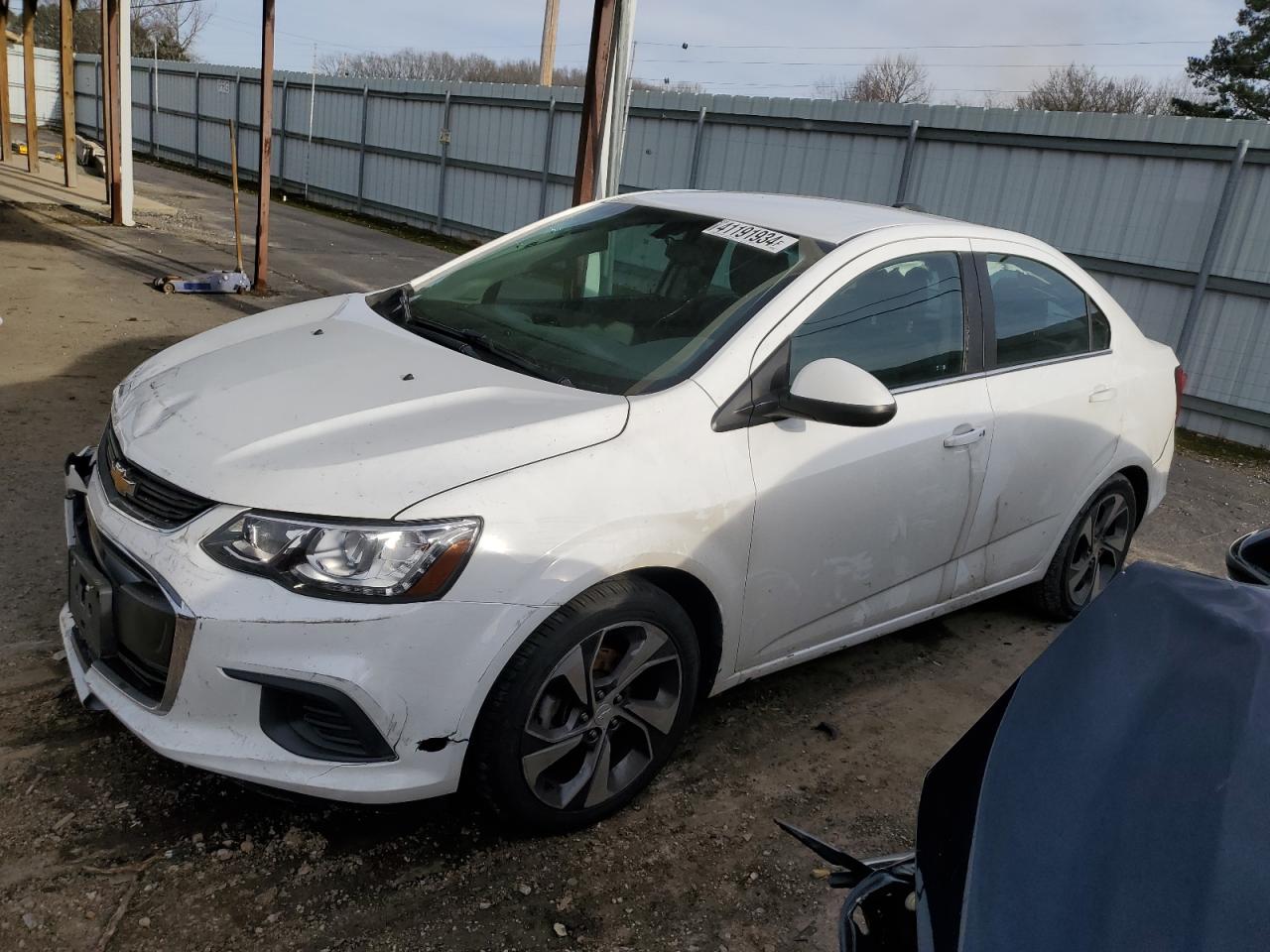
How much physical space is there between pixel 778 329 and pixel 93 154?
22227 mm

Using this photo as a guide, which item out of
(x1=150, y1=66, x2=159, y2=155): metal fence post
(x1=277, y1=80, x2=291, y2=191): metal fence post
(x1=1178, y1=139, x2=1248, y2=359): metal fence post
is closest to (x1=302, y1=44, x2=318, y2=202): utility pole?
(x1=277, y1=80, x2=291, y2=191): metal fence post

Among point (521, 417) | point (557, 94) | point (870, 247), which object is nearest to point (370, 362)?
point (521, 417)

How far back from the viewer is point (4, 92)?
20250 millimetres

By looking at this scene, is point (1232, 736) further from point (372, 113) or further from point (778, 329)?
point (372, 113)

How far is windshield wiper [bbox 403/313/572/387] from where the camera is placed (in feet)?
9.61

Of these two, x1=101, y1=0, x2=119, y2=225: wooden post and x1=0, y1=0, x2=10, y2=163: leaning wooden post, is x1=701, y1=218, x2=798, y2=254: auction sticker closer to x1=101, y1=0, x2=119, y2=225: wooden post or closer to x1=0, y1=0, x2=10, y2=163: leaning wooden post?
x1=101, y1=0, x2=119, y2=225: wooden post

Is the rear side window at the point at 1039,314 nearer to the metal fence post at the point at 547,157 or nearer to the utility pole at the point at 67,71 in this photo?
the metal fence post at the point at 547,157

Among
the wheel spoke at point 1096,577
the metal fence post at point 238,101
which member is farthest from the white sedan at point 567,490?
the metal fence post at point 238,101

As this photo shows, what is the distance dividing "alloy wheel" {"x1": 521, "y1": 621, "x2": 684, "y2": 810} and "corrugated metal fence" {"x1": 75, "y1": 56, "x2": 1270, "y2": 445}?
7989 mm

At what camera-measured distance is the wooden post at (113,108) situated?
13.2 metres

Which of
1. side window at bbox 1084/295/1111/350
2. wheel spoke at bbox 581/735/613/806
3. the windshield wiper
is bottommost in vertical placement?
wheel spoke at bbox 581/735/613/806

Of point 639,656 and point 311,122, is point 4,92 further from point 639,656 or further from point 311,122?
point 639,656

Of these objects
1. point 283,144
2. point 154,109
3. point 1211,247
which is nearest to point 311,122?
point 283,144

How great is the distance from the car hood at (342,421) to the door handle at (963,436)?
4.08 ft
